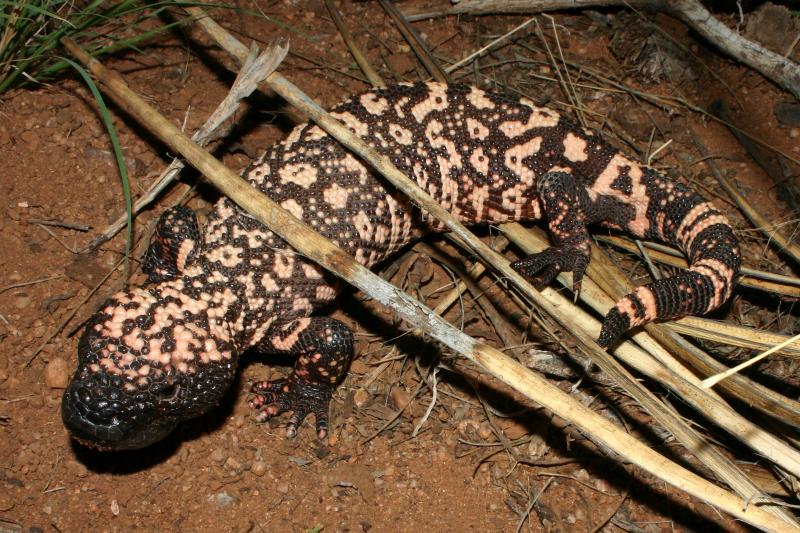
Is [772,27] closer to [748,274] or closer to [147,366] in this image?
[748,274]

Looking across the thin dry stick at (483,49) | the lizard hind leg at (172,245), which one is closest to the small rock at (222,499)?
the lizard hind leg at (172,245)

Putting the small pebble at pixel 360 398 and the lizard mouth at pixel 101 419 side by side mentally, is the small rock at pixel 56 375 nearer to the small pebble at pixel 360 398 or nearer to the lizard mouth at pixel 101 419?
the lizard mouth at pixel 101 419

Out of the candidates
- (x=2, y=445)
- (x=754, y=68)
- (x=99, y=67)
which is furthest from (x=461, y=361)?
(x=754, y=68)

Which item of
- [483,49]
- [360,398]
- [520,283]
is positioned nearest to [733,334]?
[520,283]

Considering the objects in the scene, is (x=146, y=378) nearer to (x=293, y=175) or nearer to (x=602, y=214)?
(x=293, y=175)

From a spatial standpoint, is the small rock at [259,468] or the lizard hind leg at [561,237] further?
the lizard hind leg at [561,237]

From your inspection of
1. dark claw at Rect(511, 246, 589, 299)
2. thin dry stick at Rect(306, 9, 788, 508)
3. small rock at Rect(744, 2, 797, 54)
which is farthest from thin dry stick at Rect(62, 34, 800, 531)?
small rock at Rect(744, 2, 797, 54)
